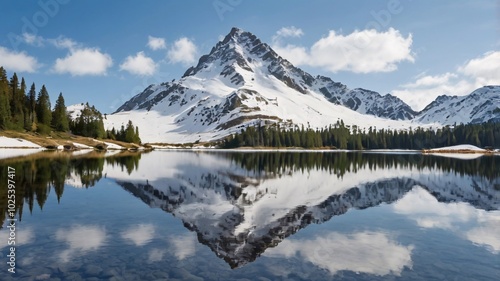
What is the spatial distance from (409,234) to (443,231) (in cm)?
266

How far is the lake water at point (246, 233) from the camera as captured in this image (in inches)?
575

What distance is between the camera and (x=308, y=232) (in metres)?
21.2

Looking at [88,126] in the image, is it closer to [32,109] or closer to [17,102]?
[32,109]

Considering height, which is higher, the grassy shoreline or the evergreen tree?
the evergreen tree

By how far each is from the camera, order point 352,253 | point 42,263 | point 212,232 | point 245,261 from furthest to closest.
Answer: point 212,232
point 352,253
point 245,261
point 42,263

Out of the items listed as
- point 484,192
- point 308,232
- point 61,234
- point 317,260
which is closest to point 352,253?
point 317,260

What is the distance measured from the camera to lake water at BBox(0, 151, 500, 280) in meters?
14.6

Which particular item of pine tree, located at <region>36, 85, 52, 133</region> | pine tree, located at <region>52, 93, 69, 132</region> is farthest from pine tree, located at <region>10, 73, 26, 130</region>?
pine tree, located at <region>52, 93, 69, 132</region>

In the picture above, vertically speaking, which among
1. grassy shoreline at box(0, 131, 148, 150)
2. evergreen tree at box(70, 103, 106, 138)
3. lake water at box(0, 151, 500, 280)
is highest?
evergreen tree at box(70, 103, 106, 138)

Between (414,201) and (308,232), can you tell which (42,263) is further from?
(414,201)

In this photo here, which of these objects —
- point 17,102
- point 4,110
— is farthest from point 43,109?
point 4,110

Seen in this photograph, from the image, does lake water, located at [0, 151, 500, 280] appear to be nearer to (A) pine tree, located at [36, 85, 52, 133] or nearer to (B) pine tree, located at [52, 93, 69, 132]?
(A) pine tree, located at [36, 85, 52, 133]

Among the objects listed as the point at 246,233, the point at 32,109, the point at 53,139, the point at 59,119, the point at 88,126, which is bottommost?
the point at 246,233

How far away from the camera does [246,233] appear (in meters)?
20.8
